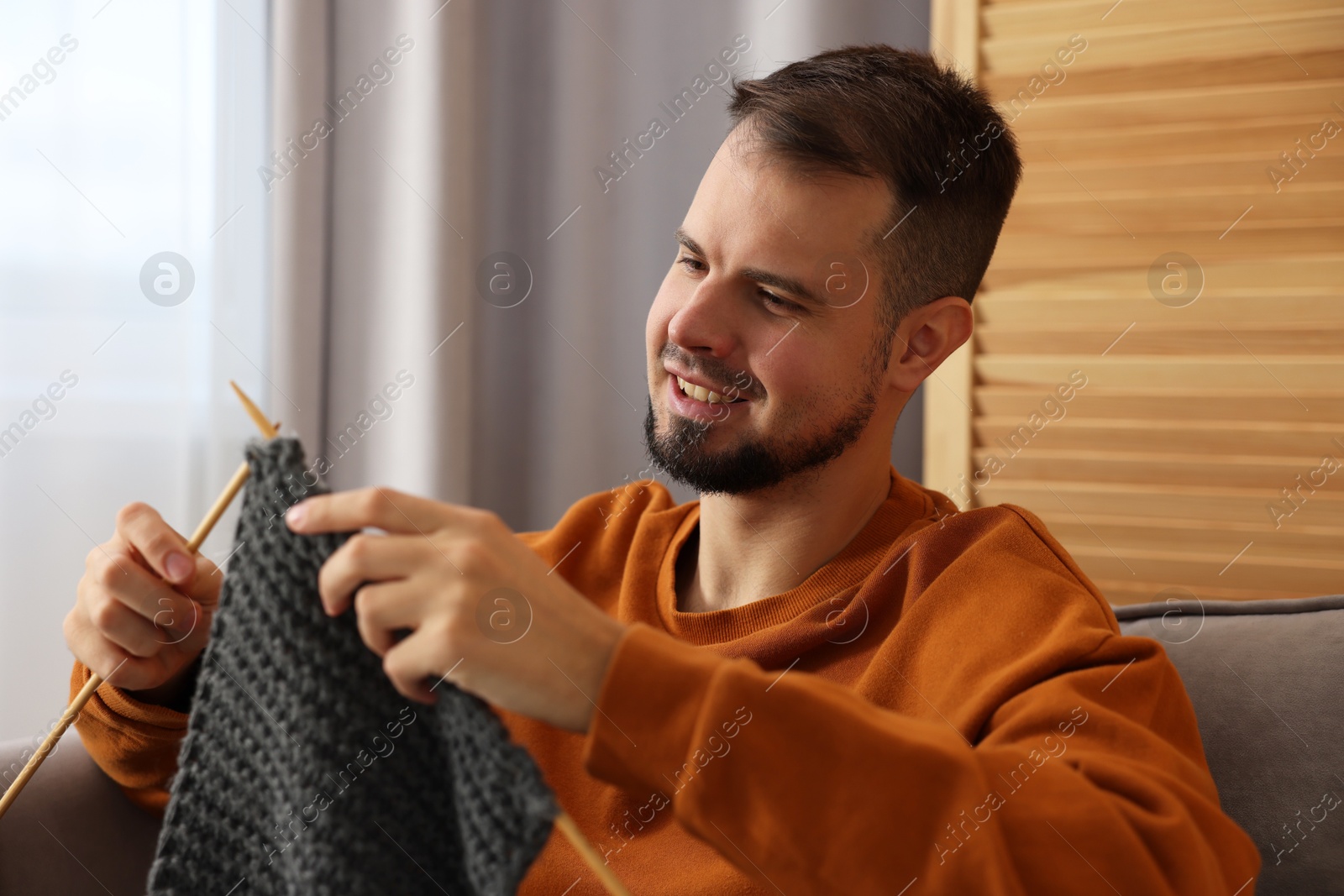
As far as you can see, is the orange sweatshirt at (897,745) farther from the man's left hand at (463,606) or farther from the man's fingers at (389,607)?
the man's fingers at (389,607)

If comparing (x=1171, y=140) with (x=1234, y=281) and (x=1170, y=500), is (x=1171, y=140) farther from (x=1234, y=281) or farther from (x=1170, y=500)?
(x=1170, y=500)

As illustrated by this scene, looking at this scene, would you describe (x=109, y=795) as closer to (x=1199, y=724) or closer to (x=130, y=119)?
(x=130, y=119)

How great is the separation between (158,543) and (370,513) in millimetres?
306

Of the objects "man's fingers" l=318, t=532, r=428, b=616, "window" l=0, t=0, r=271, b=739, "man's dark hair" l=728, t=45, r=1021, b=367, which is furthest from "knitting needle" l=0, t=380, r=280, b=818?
"window" l=0, t=0, r=271, b=739

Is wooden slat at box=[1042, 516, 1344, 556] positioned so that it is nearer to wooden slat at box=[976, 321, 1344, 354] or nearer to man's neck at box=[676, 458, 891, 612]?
wooden slat at box=[976, 321, 1344, 354]

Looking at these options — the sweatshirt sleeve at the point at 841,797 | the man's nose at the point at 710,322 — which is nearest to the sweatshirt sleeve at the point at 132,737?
the sweatshirt sleeve at the point at 841,797

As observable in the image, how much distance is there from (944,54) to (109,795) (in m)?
1.50

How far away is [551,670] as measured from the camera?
672 millimetres

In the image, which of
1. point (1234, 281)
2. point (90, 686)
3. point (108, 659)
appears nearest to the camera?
point (90, 686)

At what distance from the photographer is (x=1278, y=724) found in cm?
104

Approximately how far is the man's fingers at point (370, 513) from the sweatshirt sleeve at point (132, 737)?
40 centimetres

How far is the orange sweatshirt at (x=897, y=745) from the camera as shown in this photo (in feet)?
2.22

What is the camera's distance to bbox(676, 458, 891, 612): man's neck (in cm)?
111

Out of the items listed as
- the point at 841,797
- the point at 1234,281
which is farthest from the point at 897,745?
the point at 1234,281
